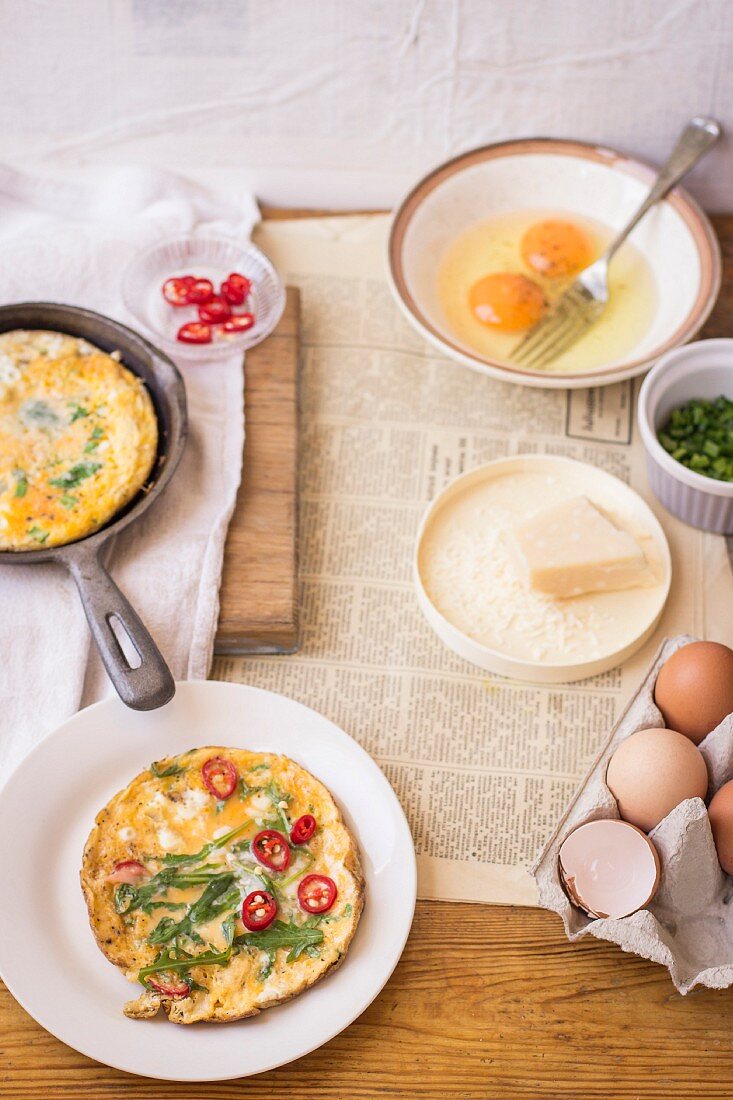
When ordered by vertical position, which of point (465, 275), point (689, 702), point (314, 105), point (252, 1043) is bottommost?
point (252, 1043)

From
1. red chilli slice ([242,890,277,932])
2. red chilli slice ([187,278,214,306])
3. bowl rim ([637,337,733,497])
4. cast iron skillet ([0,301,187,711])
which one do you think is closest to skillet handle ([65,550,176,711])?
cast iron skillet ([0,301,187,711])

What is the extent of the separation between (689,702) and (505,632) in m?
0.39

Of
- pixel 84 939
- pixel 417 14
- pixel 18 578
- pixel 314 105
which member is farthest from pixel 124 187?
pixel 84 939

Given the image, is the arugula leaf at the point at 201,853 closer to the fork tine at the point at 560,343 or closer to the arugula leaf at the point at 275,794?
the arugula leaf at the point at 275,794

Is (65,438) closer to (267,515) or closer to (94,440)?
(94,440)

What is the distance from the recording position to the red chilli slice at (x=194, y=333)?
84.2 inches

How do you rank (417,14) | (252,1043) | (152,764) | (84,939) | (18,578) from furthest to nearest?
(417,14), (18,578), (152,764), (84,939), (252,1043)

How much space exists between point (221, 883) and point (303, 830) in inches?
5.7

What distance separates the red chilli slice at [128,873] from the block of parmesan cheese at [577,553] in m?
0.83

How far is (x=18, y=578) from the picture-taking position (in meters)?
1.82

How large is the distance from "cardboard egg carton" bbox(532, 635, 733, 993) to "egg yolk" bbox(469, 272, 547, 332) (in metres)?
0.98

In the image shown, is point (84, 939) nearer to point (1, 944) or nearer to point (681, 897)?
point (1, 944)

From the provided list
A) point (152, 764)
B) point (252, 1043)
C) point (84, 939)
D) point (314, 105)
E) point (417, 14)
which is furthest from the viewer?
point (314, 105)

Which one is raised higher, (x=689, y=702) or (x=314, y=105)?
(x=314, y=105)
